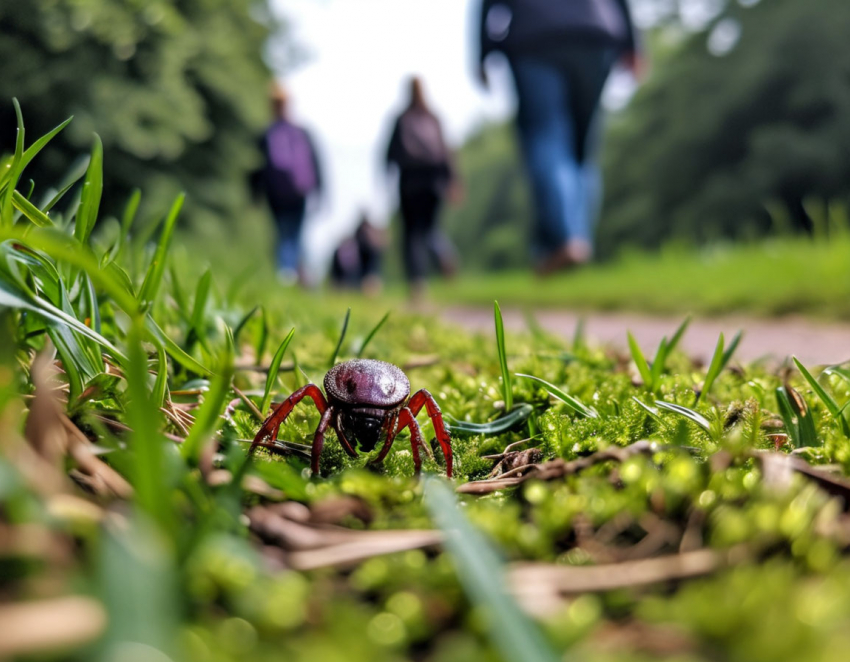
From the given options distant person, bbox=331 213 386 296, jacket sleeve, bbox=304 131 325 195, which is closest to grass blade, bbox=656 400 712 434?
jacket sleeve, bbox=304 131 325 195

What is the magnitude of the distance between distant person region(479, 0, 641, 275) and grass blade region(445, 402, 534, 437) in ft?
20.0

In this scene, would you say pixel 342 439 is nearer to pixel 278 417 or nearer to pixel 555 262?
pixel 278 417

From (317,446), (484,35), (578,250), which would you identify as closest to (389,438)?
(317,446)

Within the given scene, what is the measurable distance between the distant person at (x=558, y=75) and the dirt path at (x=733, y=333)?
1.27 m

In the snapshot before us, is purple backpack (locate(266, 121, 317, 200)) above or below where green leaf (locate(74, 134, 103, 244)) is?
above

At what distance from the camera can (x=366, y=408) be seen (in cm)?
131

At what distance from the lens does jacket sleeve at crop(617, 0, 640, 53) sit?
7.54 meters

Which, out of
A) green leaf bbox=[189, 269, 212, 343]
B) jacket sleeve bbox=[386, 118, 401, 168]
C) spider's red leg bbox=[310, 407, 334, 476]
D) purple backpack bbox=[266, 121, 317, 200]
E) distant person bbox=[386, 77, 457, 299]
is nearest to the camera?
spider's red leg bbox=[310, 407, 334, 476]

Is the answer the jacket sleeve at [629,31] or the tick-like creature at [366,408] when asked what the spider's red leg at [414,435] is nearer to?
the tick-like creature at [366,408]

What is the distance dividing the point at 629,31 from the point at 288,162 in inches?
223

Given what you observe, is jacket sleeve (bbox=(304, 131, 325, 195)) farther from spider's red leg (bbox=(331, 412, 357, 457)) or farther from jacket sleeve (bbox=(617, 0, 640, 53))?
spider's red leg (bbox=(331, 412, 357, 457))

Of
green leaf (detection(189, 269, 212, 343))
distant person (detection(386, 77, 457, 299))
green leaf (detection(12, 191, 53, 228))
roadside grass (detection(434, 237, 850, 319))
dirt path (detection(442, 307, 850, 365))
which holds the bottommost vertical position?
dirt path (detection(442, 307, 850, 365))

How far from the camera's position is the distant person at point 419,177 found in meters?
10.1

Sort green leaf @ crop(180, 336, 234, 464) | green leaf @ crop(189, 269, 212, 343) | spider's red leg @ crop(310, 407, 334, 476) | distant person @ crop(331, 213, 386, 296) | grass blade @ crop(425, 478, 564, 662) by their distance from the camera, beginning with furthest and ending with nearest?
distant person @ crop(331, 213, 386, 296) → green leaf @ crop(189, 269, 212, 343) → spider's red leg @ crop(310, 407, 334, 476) → green leaf @ crop(180, 336, 234, 464) → grass blade @ crop(425, 478, 564, 662)
